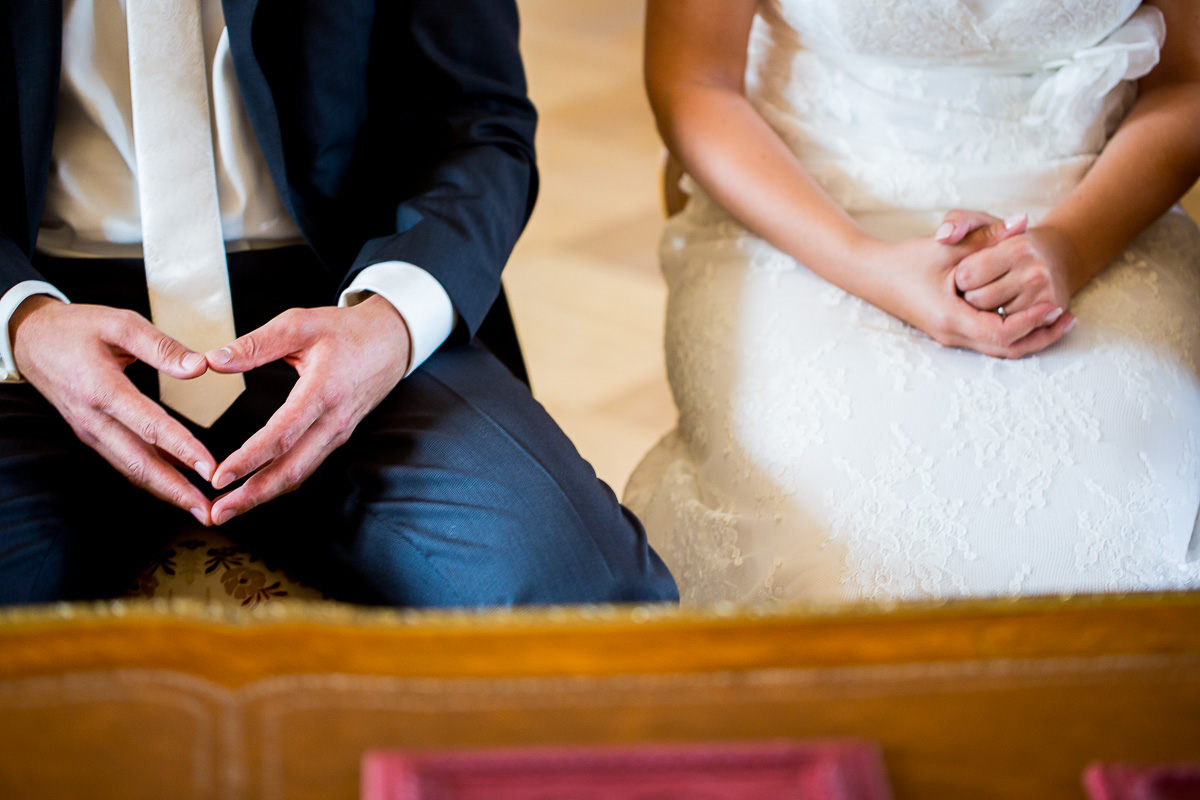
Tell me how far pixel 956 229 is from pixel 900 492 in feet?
0.91

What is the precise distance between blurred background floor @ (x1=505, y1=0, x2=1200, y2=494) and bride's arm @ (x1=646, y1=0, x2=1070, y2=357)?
619 mm

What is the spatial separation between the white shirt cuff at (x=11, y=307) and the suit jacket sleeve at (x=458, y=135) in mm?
268

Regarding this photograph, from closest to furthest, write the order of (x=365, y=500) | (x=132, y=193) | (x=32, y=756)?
(x=32, y=756) → (x=365, y=500) → (x=132, y=193)

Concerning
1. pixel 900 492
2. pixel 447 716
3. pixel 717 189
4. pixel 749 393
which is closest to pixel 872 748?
pixel 447 716

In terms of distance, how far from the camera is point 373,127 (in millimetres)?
1167

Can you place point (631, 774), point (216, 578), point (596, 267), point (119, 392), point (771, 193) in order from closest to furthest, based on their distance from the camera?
point (631, 774), point (119, 392), point (216, 578), point (771, 193), point (596, 267)

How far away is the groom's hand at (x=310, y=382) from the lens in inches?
32.8

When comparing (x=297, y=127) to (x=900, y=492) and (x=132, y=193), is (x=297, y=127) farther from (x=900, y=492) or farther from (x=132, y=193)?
(x=900, y=492)

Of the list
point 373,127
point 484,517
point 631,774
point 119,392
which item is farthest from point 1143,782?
point 373,127

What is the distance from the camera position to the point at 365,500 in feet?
2.96

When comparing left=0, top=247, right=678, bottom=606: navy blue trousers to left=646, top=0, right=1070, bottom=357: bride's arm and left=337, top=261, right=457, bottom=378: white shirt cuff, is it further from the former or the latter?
left=646, top=0, right=1070, bottom=357: bride's arm

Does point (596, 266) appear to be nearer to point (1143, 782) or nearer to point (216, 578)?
point (216, 578)

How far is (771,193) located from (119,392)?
2.27 feet

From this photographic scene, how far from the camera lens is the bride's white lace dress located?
3.17 feet
